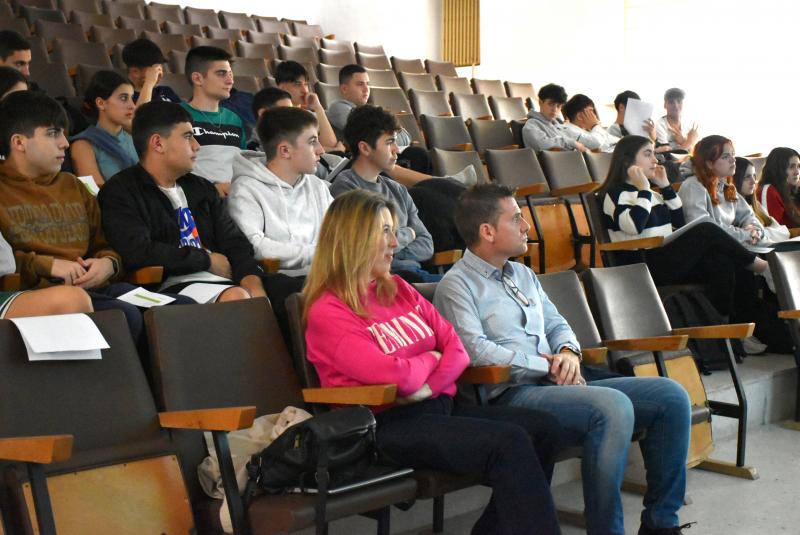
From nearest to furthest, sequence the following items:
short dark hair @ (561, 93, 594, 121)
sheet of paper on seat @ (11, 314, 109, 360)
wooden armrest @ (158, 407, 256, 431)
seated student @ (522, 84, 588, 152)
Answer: wooden armrest @ (158, 407, 256, 431) → sheet of paper on seat @ (11, 314, 109, 360) → seated student @ (522, 84, 588, 152) → short dark hair @ (561, 93, 594, 121)

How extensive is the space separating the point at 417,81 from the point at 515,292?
191 inches

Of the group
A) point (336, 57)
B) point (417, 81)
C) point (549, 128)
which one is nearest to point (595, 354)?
point (549, 128)

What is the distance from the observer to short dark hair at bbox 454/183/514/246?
2490 mm

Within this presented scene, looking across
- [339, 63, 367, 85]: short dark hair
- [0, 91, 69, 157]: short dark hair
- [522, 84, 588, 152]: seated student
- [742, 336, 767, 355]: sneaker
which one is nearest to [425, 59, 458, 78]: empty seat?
[522, 84, 588, 152]: seated student

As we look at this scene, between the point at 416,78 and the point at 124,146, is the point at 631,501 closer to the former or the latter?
the point at 124,146

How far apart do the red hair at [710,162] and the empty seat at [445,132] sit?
134 centimetres

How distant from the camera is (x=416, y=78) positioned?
710 cm

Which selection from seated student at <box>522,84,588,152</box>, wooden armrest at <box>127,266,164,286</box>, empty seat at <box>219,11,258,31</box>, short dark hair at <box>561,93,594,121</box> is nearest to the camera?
wooden armrest at <box>127,266,164,286</box>

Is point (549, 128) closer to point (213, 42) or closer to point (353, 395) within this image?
point (213, 42)

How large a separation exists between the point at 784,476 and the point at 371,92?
376 cm

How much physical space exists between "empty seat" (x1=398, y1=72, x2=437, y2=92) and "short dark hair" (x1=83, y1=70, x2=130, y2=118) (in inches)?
140

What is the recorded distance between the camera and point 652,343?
262 cm

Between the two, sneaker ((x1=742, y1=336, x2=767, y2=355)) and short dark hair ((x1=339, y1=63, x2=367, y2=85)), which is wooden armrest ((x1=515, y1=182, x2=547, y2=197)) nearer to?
sneaker ((x1=742, y1=336, x2=767, y2=355))

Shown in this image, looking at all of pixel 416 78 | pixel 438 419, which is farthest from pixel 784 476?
pixel 416 78
